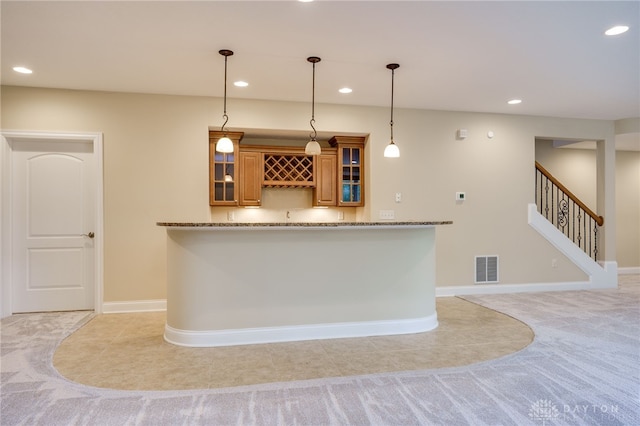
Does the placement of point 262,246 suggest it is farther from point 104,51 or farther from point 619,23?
point 619,23

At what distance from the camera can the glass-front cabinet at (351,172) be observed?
5.31 m

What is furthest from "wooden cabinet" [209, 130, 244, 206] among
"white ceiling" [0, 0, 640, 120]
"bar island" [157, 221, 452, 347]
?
"bar island" [157, 221, 452, 347]

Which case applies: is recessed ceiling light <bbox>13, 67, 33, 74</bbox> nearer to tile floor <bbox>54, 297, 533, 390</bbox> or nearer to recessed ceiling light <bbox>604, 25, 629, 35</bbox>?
tile floor <bbox>54, 297, 533, 390</bbox>

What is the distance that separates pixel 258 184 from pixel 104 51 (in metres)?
2.37

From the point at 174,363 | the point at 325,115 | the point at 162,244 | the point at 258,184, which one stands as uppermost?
the point at 325,115

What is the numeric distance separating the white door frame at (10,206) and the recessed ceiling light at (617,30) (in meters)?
5.27

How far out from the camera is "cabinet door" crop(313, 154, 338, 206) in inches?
209

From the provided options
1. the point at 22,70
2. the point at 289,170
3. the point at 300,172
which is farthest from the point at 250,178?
the point at 22,70

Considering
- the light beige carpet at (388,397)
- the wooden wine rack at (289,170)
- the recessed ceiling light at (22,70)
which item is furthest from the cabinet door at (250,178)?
the light beige carpet at (388,397)

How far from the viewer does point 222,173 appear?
4973 mm

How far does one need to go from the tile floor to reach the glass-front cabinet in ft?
7.30

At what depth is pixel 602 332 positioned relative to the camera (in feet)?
11.5

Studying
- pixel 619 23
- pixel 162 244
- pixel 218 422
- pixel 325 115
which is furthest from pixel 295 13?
pixel 162 244

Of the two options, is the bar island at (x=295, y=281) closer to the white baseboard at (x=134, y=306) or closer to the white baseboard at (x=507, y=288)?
the white baseboard at (x=134, y=306)
